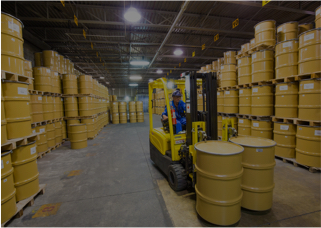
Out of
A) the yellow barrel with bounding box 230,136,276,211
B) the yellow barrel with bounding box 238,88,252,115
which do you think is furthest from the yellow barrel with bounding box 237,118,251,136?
the yellow barrel with bounding box 230,136,276,211

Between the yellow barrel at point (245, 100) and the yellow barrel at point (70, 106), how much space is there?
25.7 ft

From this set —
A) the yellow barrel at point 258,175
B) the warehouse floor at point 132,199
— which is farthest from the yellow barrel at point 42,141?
the yellow barrel at point 258,175

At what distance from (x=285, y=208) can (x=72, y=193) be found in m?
4.14

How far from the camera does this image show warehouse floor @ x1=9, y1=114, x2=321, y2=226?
7.97 ft

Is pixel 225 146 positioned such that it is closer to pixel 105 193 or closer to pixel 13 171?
pixel 105 193

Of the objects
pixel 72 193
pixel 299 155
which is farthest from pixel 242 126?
pixel 72 193

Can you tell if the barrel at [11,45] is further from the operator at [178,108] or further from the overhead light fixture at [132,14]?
the overhead light fixture at [132,14]

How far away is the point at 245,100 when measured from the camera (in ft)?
19.4

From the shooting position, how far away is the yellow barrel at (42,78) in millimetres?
6199

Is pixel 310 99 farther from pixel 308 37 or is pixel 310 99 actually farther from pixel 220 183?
pixel 220 183

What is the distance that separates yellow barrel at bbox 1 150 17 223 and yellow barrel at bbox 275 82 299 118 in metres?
6.67

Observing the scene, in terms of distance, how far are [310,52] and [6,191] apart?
281 inches

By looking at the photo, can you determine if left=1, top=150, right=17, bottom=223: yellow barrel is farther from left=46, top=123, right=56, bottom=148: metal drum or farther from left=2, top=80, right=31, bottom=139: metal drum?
left=46, top=123, right=56, bottom=148: metal drum

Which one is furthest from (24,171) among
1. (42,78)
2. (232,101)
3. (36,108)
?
(232,101)
